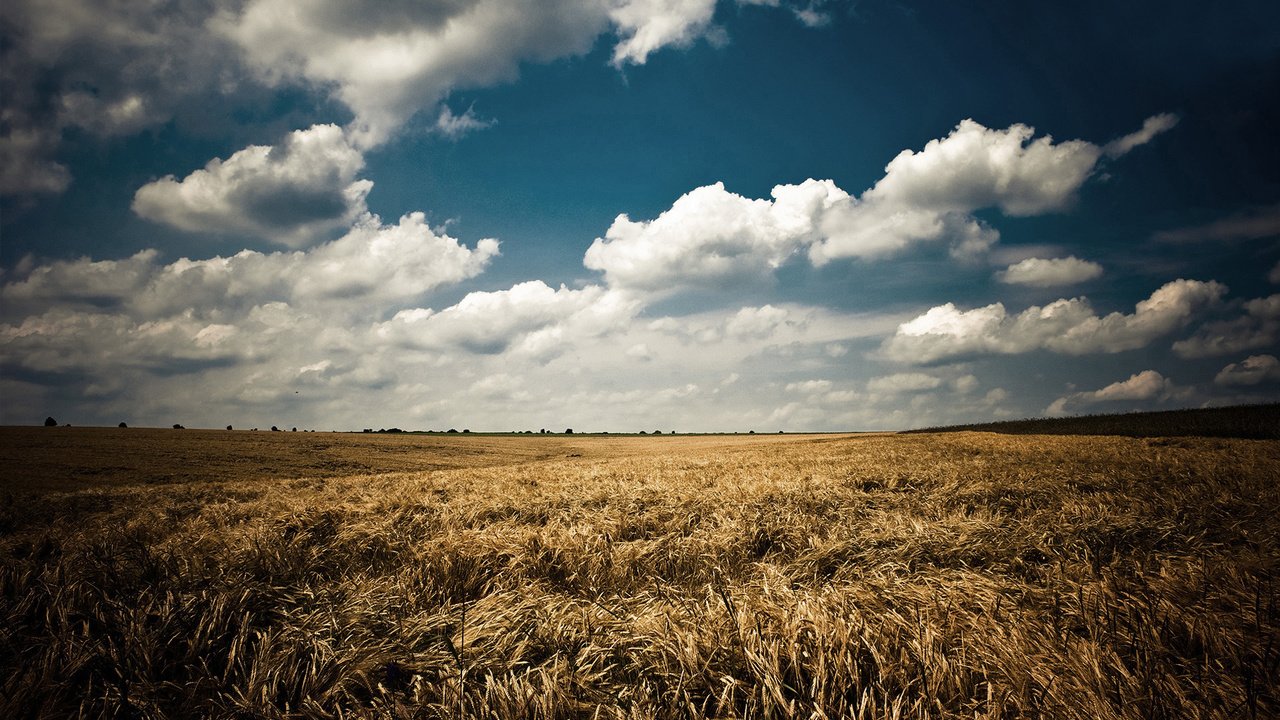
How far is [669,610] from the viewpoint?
10.3 ft

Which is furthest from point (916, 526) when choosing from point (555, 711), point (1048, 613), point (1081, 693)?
point (555, 711)

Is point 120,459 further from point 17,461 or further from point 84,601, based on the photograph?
point 84,601

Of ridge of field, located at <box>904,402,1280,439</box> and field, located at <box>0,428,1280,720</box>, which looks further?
ridge of field, located at <box>904,402,1280,439</box>

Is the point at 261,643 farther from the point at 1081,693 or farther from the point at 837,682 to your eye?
the point at 1081,693

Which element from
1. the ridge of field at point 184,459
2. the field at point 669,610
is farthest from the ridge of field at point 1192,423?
the ridge of field at point 184,459

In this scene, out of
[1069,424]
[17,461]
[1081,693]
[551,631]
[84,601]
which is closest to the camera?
[1081,693]

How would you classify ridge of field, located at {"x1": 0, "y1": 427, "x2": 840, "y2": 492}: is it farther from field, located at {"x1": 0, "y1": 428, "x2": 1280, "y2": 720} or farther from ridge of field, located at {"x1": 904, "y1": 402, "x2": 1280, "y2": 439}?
ridge of field, located at {"x1": 904, "y1": 402, "x2": 1280, "y2": 439}

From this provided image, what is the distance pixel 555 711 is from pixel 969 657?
209 centimetres

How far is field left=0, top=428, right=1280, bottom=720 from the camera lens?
2168 millimetres

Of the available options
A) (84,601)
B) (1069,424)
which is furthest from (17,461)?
(1069,424)

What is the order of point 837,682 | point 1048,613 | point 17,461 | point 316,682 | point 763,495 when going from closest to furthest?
point 837,682, point 316,682, point 1048,613, point 763,495, point 17,461

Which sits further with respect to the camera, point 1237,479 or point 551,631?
point 1237,479

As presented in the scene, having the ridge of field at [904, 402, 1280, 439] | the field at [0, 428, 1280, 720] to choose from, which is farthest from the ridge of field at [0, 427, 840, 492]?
the ridge of field at [904, 402, 1280, 439]

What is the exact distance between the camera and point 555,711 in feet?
6.78
